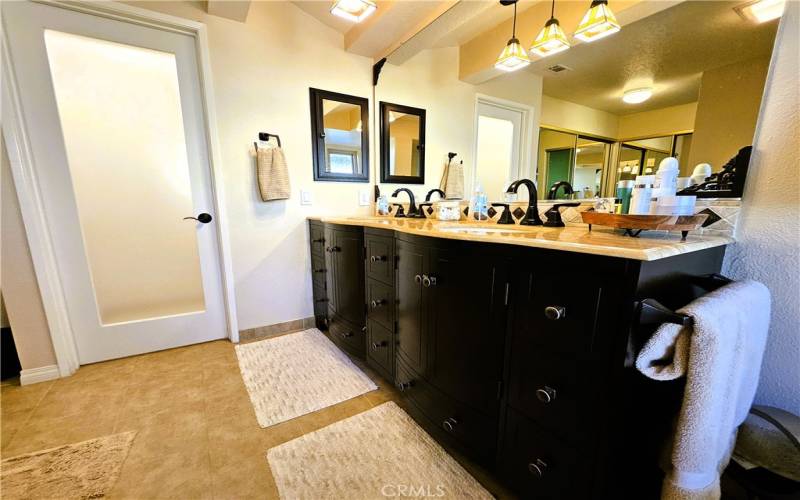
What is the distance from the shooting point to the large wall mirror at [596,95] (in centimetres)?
93

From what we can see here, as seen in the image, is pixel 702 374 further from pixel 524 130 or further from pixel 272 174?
pixel 272 174

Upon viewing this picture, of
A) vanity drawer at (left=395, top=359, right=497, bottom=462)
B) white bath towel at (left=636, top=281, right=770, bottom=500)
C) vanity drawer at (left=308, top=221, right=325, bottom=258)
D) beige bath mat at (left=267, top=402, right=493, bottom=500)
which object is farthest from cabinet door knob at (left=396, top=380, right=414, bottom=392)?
vanity drawer at (left=308, top=221, right=325, bottom=258)

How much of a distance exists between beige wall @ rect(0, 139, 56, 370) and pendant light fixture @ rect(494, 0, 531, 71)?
8.77ft

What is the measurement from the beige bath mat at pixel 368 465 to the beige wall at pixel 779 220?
1.05 m

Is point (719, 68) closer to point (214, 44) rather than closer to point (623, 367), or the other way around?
point (623, 367)

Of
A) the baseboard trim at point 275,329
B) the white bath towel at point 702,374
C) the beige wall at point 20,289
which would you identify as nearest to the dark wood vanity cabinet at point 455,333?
the white bath towel at point 702,374

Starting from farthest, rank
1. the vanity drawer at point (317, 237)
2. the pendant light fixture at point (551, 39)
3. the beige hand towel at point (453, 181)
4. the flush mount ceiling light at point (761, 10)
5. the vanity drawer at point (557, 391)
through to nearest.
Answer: the vanity drawer at point (317, 237) → the beige hand towel at point (453, 181) → the pendant light fixture at point (551, 39) → the flush mount ceiling light at point (761, 10) → the vanity drawer at point (557, 391)

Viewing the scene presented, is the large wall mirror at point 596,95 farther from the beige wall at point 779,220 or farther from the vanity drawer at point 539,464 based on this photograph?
the vanity drawer at point 539,464

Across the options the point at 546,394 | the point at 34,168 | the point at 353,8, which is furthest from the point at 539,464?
the point at 34,168

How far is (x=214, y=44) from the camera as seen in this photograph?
1.89 meters

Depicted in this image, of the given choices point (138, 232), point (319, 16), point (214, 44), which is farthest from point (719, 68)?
point (138, 232)

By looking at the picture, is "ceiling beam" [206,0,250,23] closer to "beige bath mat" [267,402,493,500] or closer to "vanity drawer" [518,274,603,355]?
"vanity drawer" [518,274,603,355]

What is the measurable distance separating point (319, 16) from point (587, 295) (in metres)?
2.53

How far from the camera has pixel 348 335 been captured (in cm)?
188
